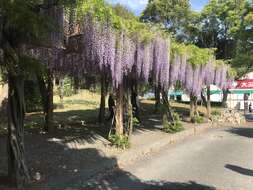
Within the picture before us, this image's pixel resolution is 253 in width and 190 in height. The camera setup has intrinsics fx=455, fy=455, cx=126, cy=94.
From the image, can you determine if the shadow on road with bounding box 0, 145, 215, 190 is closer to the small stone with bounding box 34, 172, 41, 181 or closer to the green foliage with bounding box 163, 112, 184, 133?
the small stone with bounding box 34, 172, 41, 181

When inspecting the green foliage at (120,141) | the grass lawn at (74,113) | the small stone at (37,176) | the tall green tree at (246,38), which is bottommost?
the small stone at (37,176)

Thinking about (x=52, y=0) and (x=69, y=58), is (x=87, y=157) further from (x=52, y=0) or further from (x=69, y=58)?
(x=52, y=0)

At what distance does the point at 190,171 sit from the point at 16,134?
15.7ft

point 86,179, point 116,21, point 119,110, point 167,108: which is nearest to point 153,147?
point 119,110

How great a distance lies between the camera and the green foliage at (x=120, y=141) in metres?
14.2

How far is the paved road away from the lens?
31.8 ft

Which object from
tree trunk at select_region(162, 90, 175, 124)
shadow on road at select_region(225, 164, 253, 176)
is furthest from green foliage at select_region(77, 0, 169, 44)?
shadow on road at select_region(225, 164, 253, 176)

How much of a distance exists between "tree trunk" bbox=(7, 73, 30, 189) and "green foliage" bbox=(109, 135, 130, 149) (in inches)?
223

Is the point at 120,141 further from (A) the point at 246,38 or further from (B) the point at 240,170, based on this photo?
(A) the point at 246,38

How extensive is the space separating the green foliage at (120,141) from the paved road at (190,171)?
0.92 metres

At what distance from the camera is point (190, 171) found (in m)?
11.4

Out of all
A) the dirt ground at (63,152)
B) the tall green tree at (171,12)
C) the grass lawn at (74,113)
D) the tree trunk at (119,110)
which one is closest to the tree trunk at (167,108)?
→ the dirt ground at (63,152)

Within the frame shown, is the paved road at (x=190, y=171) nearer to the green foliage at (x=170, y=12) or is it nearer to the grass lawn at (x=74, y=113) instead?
the grass lawn at (x=74, y=113)

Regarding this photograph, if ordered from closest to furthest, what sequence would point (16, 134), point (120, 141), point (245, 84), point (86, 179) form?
point (16, 134) < point (86, 179) < point (120, 141) < point (245, 84)
